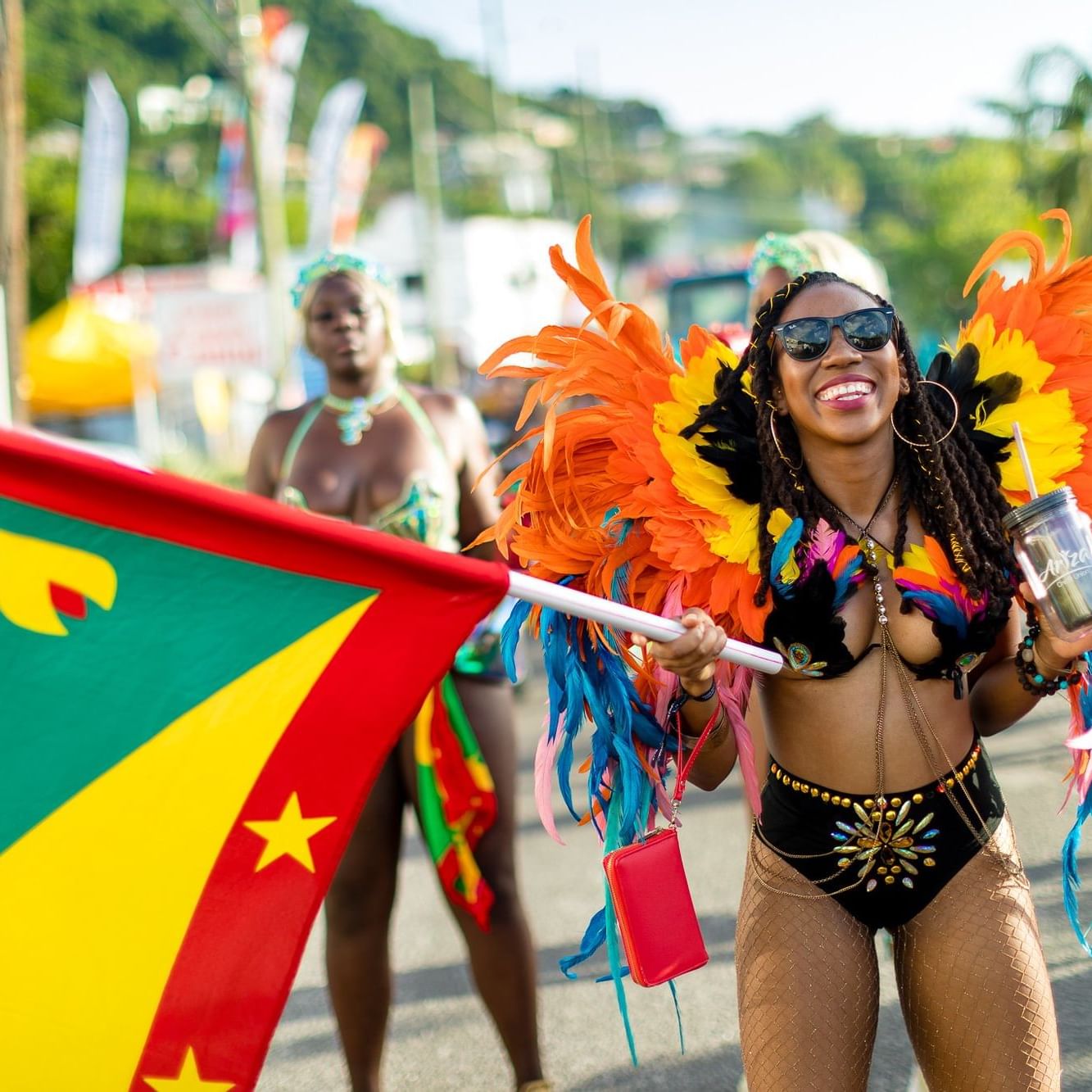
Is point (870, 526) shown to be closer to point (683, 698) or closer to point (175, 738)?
point (683, 698)

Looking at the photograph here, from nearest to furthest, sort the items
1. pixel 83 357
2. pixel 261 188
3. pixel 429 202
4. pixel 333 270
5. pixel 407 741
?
pixel 407 741 → pixel 333 270 → pixel 261 188 → pixel 83 357 → pixel 429 202

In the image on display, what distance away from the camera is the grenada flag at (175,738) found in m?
2.36

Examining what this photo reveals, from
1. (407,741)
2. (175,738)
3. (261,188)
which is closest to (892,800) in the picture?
(175,738)

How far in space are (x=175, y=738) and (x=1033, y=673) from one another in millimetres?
1445

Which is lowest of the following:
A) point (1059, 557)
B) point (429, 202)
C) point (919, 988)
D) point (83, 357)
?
point (919, 988)

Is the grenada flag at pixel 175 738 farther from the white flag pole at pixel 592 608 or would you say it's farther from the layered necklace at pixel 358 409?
the layered necklace at pixel 358 409

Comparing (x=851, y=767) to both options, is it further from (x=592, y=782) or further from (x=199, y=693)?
(x=199, y=693)

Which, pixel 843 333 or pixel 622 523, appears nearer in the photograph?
pixel 843 333

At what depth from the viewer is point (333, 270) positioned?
397 centimetres

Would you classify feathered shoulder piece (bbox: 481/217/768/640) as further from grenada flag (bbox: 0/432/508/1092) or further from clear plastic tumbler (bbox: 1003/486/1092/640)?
clear plastic tumbler (bbox: 1003/486/1092/640)

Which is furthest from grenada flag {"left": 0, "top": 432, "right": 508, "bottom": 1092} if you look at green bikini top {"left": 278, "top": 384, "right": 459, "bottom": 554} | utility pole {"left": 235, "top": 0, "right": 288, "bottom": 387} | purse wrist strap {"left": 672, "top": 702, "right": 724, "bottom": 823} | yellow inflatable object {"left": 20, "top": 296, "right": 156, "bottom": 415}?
yellow inflatable object {"left": 20, "top": 296, "right": 156, "bottom": 415}

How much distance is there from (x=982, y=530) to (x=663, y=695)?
0.64 meters

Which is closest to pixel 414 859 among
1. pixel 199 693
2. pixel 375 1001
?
pixel 375 1001

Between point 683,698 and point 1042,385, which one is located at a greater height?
point 1042,385
